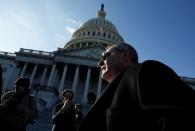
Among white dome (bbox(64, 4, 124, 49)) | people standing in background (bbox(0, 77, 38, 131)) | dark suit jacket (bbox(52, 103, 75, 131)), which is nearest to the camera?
people standing in background (bbox(0, 77, 38, 131))

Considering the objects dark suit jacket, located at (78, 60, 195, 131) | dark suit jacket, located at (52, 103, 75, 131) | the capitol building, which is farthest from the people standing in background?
the capitol building

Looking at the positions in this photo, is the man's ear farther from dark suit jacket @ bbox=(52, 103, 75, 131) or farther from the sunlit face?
dark suit jacket @ bbox=(52, 103, 75, 131)

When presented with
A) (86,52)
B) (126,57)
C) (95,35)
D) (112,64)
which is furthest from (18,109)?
(95,35)

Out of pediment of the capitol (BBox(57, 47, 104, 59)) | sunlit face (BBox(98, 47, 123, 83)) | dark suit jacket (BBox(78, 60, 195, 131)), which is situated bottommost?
dark suit jacket (BBox(78, 60, 195, 131))

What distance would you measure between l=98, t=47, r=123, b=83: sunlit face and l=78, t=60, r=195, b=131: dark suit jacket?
0.70 m

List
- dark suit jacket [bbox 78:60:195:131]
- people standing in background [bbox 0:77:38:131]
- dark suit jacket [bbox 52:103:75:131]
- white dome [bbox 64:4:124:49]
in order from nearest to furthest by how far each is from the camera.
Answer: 1. dark suit jacket [bbox 78:60:195:131]
2. people standing in background [bbox 0:77:38:131]
3. dark suit jacket [bbox 52:103:75:131]
4. white dome [bbox 64:4:124:49]

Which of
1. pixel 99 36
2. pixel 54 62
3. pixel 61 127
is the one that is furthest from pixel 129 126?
pixel 99 36

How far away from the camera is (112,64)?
322cm

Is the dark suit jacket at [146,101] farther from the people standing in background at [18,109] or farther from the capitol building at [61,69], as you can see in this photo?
the capitol building at [61,69]

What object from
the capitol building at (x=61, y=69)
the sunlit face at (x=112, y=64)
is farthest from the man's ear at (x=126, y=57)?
the capitol building at (x=61, y=69)

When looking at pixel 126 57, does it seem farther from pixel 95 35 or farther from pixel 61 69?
pixel 95 35

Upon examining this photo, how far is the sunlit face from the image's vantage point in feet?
10.4

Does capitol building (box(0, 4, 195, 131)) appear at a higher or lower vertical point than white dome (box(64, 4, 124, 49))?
lower

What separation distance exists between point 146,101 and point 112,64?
1.29 meters
